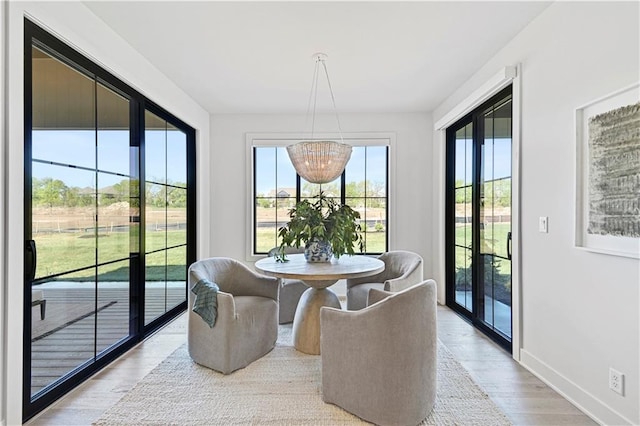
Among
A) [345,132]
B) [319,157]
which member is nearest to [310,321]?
[319,157]

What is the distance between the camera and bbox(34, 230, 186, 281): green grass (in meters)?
2.20

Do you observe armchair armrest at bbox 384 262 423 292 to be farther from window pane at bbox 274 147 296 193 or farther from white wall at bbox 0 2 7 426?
white wall at bbox 0 2 7 426

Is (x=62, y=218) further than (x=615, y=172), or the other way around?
(x=62, y=218)

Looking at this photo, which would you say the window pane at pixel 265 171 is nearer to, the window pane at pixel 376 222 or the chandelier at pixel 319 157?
the window pane at pixel 376 222

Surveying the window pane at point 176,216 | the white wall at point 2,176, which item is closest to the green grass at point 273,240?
the window pane at point 176,216

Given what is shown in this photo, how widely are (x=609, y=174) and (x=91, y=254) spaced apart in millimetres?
3302

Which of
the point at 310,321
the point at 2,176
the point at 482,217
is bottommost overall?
the point at 310,321

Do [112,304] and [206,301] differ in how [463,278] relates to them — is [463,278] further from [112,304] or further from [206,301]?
[112,304]

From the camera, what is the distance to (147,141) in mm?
3410

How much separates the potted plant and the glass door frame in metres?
1.35

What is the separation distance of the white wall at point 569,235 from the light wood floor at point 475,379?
0.13 m

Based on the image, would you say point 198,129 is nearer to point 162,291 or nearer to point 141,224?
point 141,224

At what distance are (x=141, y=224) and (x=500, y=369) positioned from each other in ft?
10.3

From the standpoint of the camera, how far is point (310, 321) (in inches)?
116
